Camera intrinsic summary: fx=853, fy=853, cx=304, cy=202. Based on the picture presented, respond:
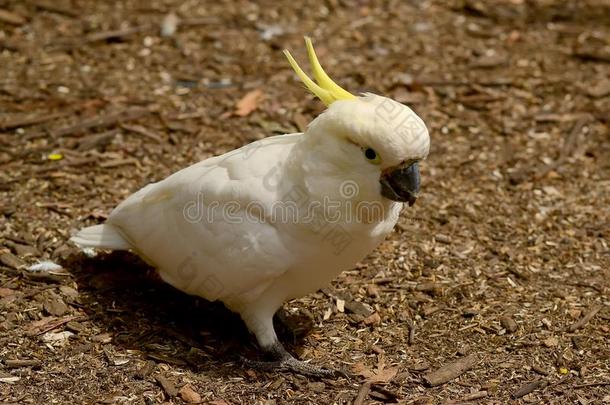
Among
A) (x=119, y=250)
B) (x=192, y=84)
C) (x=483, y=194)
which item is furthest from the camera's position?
(x=192, y=84)

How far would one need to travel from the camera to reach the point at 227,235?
3.75 metres

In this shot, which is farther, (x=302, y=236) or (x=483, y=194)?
(x=483, y=194)

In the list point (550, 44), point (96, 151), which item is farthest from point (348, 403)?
point (550, 44)

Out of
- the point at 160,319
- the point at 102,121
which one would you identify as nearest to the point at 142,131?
the point at 102,121

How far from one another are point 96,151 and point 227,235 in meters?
2.05

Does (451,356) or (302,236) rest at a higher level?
(302,236)

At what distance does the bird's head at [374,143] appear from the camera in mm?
3387

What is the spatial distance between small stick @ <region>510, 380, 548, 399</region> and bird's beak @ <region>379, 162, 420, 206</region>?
1059 millimetres

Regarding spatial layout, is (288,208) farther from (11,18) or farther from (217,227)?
(11,18)

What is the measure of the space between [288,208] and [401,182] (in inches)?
19.8

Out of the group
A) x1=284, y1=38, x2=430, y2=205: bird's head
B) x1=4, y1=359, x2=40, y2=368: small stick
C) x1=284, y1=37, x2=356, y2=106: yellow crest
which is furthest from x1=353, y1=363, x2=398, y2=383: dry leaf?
x1=4, y1=359, x2=40, y2=368: small stick

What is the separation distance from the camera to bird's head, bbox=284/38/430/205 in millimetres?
3387

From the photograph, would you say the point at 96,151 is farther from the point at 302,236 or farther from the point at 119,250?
the point at 302,236

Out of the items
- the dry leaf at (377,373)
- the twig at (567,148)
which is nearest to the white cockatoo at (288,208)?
the dry leaf at (377,373)
